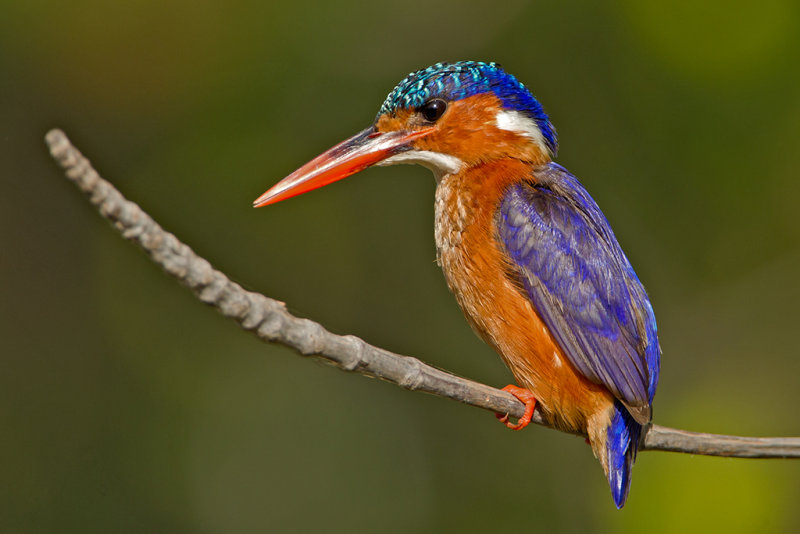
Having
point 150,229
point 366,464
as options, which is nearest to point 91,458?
point 366,464

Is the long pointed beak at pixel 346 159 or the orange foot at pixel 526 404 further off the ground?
the long pointed beak at pixel 346 159

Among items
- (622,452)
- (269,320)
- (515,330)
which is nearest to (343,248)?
(515,330)

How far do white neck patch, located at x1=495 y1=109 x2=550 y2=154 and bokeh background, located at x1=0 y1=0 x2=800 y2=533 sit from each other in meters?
1.05

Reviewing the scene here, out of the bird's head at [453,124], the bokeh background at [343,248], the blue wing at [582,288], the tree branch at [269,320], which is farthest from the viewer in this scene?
the bokeh background at [343,248]

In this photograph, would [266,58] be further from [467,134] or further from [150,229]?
[150,229]

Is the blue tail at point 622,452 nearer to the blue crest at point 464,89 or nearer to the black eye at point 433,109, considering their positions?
the blue crest at point 464,89

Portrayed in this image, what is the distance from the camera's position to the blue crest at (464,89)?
102 inches

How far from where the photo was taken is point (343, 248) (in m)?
4.07

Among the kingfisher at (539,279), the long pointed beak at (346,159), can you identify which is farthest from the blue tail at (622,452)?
the long pointed beak at (346,159)

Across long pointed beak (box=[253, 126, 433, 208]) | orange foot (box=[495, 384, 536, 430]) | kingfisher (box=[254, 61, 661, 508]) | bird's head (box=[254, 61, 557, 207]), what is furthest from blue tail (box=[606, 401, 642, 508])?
long pointed beak (box=[253, 126, 433, 208])

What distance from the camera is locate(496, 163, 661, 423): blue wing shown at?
7.64 feet

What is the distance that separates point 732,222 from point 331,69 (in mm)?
1810

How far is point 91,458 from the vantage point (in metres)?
3.53

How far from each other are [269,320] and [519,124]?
146cm
